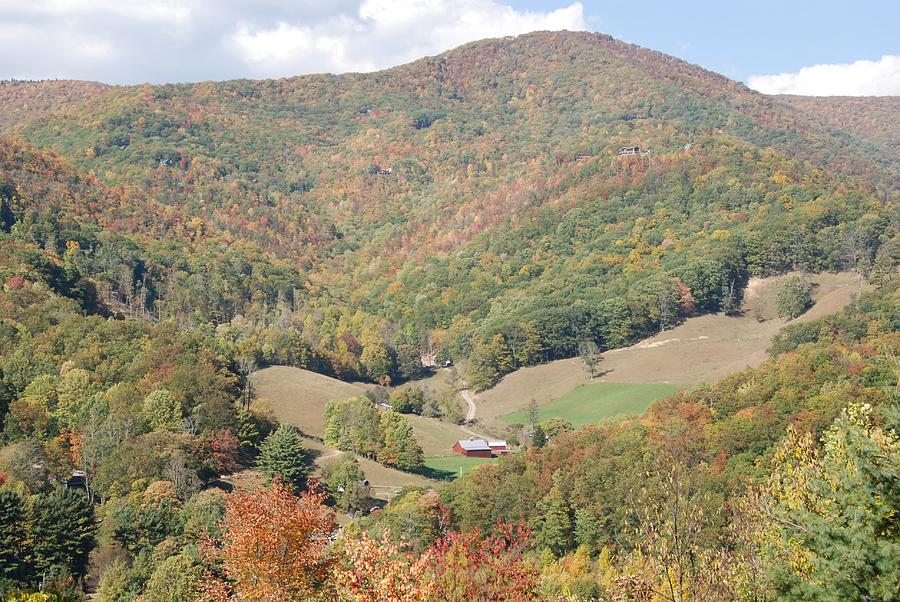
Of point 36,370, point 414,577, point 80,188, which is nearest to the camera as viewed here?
point 414,577

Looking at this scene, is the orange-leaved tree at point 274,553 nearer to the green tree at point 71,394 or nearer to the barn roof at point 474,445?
the green tree at point 71,394

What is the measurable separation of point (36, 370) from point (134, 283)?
64.2m

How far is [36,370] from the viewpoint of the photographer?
7744cm

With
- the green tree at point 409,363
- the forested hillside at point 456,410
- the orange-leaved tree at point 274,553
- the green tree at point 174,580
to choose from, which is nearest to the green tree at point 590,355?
the forested hillside at point 456,410

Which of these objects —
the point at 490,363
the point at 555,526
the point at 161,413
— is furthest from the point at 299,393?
the point at 555,526

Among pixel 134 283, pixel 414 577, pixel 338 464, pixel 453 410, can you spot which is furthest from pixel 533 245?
pixel 414 577

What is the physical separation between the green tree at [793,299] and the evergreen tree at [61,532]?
320ft

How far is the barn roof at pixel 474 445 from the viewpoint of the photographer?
8938 cm

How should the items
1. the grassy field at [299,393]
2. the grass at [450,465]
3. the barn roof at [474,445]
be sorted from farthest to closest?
the grassy field at [299,393], the barn roof at [474,445], the grass at [450,465]

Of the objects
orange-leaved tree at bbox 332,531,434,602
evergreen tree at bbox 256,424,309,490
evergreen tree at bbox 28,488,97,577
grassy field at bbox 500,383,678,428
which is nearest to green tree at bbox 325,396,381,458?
evergreen tree at bbox 256,424,309,490

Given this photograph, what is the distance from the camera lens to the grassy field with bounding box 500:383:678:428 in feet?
315

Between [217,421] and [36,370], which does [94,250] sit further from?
[217,421]

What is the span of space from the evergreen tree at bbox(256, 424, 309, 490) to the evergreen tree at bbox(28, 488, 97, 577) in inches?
707

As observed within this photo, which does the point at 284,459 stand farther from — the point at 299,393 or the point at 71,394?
the point at 299,393
